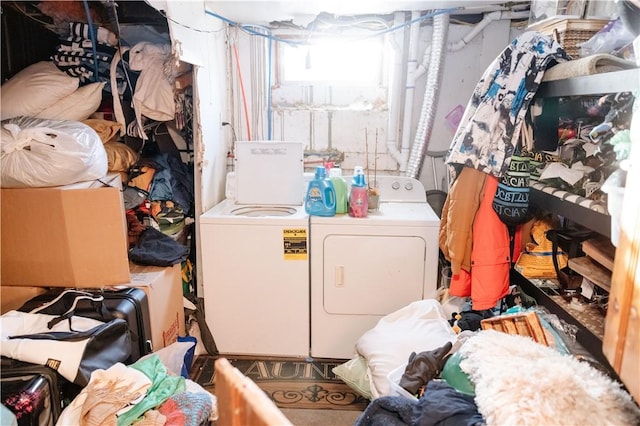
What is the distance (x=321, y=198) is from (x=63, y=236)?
1.26 m

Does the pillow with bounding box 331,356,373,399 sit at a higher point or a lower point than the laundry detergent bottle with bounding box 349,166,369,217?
lower

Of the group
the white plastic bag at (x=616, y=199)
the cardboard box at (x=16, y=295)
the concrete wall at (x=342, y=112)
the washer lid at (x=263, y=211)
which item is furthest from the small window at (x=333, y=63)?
the white plastic bag at (x=616, y=199)

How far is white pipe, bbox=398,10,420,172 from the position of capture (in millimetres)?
2723

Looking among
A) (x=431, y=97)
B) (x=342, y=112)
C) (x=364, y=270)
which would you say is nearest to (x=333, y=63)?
(x=342, y=112)

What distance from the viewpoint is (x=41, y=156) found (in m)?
1.77

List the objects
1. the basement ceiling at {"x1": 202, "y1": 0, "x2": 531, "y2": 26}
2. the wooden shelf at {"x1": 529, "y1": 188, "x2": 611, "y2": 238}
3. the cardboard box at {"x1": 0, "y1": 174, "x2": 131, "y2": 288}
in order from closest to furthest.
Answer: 1. the wooden shelf at {"x1": 529, "y1": 188, "x2": 611, "y2": 238}
2. the cardboard box at {"x1": 0, "y1": 174, "x2": 131, "y2": 288}
3. the basement ceiling at {"x1": 202, "y1": 0, "x2": 531, "y2": 26}

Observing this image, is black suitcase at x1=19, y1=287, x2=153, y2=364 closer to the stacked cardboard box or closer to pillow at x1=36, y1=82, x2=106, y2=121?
the stacked cardboard box

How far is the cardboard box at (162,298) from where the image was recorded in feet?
6.69

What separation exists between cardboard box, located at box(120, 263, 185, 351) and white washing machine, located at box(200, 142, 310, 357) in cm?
16

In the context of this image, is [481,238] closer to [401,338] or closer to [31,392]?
[401,338]

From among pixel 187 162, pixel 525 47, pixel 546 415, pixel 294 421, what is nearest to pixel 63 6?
pixel 187 162

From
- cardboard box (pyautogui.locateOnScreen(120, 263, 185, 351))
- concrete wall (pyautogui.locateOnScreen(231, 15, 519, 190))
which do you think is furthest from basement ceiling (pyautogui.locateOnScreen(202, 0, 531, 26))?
cardboard box (pyautogui.locateOnScreen(120, 263, 185, 351))

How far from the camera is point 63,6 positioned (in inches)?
84.6

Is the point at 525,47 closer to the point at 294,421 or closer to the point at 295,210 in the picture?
the point at 295,210
